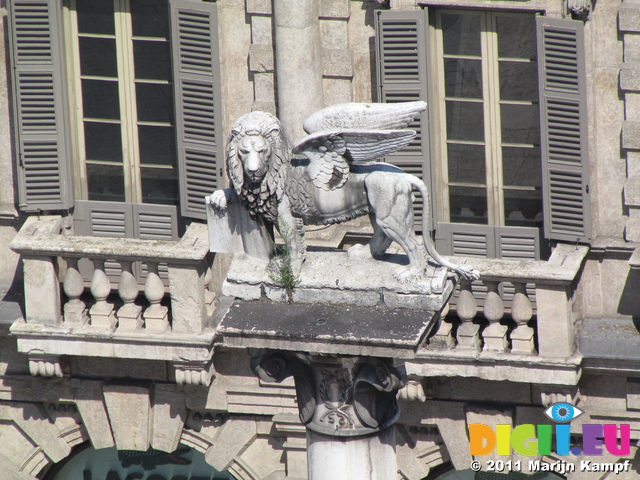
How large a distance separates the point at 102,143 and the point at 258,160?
594 cm

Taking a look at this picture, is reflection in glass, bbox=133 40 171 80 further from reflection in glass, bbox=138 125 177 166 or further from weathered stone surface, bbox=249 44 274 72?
weathered stone surface, bbox=249 44 274 72

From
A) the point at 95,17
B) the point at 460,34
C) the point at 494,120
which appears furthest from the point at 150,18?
the point at 494,120

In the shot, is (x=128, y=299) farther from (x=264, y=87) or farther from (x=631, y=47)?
(x=631, y=47)

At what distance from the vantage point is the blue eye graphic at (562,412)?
18.6 meters

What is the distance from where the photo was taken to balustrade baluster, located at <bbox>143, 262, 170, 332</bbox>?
1897cm

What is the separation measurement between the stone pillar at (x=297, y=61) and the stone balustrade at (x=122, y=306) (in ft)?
5.40

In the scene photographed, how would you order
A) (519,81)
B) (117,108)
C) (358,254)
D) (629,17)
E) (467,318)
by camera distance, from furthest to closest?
(117,108), (519,81), (467,318), (629,17), (358,254)

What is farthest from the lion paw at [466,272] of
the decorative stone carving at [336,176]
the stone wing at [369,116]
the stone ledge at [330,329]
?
the stone wing at [369,116]

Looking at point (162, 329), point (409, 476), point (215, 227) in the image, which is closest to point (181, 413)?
point (162, 329)

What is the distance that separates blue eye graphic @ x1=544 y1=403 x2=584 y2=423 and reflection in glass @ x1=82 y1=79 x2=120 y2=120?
→ 5.75 meters

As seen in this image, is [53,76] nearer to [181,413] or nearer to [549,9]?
[181,413]

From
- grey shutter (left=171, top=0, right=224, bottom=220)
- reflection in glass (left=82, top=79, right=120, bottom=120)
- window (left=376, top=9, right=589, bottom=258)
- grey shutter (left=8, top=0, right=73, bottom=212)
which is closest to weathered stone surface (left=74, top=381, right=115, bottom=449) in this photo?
grey shutter (left=8, top=0, right=73, bottom=212)

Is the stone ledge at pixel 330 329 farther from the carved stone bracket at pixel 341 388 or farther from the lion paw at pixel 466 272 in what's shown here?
the lion paw at pixel 466 272

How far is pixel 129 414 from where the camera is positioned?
20.0m
